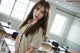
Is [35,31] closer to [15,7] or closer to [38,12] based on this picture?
[38,12]

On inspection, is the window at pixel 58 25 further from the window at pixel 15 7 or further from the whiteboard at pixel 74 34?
the window at pixel 15 7

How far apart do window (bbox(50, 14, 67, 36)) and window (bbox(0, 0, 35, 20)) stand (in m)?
2.36

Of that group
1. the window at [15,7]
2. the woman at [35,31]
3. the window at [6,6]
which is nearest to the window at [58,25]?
the window at [15,7]

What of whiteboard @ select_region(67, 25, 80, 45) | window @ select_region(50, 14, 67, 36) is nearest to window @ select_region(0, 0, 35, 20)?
window @ select_region(50, 14, 67, 36)

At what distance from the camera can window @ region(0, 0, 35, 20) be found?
9.51 m

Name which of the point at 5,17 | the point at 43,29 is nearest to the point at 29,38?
the point at 43,29

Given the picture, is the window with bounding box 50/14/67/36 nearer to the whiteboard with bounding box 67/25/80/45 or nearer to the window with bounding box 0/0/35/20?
the whiteboard with bounding box 67/25/80/45

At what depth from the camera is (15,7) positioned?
9695 millimetres

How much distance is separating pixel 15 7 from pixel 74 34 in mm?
4442

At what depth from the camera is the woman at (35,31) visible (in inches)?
53.7

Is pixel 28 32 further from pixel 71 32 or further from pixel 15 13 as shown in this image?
pixel 71 32

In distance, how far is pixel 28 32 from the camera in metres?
1.41

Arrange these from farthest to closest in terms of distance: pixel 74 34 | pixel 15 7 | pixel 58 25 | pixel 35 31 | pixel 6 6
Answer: pixel 58 25 < pixel 74 34 < pixel 15 7 < pixel 6 6 < pixel 35 31

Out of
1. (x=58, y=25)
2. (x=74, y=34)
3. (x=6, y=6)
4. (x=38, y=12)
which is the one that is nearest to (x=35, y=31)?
(x=38, y=12)
